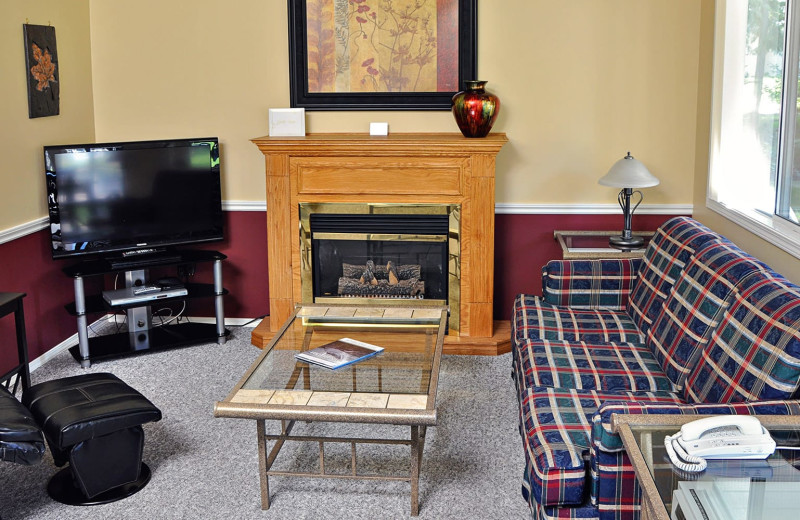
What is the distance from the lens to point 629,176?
445cm

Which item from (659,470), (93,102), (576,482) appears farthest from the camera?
(93,102)

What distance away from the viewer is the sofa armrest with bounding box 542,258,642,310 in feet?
13.5

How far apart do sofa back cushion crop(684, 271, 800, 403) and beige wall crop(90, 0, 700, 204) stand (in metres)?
2.13

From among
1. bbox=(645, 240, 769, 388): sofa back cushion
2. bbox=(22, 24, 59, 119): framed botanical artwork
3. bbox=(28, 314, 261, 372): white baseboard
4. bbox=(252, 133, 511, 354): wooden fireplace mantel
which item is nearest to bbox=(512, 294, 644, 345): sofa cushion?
bbox=(645, 240, 769, 388): sofa back cushion

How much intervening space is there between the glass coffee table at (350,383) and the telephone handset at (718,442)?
3.11 feet

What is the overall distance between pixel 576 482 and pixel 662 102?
9.77 ft

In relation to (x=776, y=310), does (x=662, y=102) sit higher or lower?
higher

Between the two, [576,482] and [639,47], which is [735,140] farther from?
[576,482]

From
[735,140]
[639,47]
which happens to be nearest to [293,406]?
[735,140]

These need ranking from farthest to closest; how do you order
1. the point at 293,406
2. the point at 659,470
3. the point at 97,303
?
the point at 97,303 → the point at 293,406 → the point at 659,470

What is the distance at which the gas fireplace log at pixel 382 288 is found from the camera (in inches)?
193

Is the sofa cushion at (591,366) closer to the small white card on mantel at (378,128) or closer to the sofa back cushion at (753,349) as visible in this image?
the sofa back cushion at (753,349)

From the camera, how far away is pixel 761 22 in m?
3.97

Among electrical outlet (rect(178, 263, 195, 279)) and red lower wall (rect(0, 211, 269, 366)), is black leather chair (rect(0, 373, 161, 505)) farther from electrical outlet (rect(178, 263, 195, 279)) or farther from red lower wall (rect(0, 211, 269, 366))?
electrical outlet (rect(178, 263, 195, 279))
